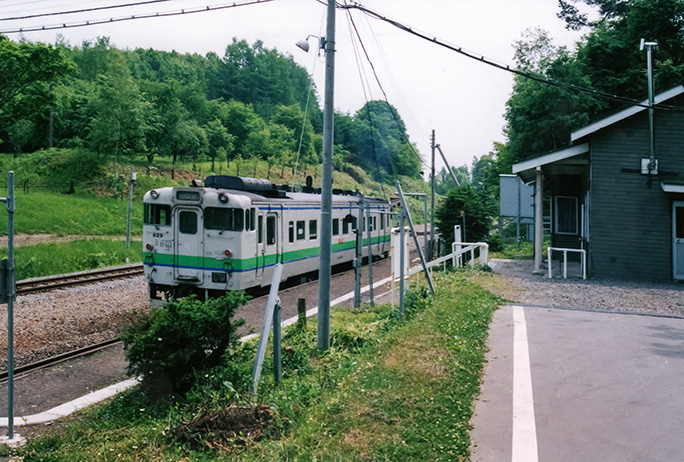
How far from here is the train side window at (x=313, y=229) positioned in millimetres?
16953

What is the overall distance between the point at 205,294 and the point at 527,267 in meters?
11.1

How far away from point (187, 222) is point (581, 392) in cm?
888

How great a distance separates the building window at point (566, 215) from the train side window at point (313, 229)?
890 cm

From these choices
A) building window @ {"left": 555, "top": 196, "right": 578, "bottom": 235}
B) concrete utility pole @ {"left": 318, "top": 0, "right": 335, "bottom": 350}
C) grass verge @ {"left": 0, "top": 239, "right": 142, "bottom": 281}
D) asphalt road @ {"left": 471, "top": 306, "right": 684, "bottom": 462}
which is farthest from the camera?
building window @ {"left": 555, "top": 196, "right": 578, "bottom": 235}

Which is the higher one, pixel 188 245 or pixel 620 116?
pixel 620 116

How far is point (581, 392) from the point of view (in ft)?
22.3

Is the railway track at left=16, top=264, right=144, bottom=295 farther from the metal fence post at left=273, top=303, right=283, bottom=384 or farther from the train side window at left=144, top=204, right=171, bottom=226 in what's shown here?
the metal fence post at left=273, top=303, right=283, bottom=384

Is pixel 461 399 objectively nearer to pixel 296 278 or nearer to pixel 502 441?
pixel 502 441

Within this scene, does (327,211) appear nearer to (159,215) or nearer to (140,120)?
(159,215)

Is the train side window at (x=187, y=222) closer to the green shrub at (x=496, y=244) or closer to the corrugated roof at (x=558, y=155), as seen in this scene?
the corrugated roof at (x=558, y=155)

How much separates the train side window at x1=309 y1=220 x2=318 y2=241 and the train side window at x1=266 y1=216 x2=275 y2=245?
258cm

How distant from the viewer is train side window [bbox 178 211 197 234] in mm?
12962

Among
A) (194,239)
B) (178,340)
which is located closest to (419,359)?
(178,340)

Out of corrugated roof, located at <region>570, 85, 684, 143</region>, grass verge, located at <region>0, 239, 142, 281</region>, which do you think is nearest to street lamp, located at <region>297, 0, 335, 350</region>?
corrugated roof, located at <region>570, 85, 684, 143</region>
